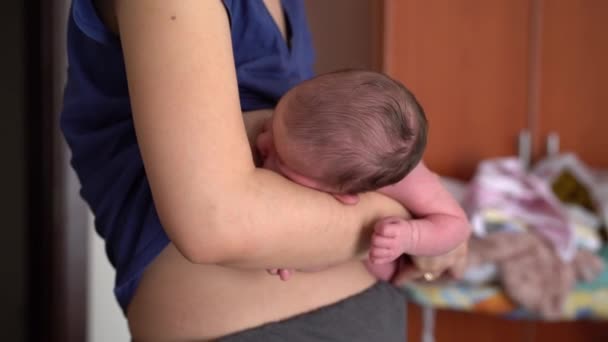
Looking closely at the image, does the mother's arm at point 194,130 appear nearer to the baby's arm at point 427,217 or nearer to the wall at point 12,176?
the baby's arm at point 427,217

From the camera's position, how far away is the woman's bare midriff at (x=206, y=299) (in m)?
0.69

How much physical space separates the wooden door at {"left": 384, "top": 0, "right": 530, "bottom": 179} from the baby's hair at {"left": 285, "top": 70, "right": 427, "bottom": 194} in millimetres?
1828

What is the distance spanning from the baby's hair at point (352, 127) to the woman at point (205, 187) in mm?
39

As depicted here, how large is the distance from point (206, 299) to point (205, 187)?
215 mm

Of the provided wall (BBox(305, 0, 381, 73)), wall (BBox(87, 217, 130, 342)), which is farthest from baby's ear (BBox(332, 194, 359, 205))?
wall (BBox(305, 0, 381, 73))

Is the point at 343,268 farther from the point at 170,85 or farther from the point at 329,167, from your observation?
the point at 170,85

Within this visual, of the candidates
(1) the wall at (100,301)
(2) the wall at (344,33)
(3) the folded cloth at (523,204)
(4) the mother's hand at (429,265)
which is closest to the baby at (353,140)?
(4) the mother's hand at (429,265)

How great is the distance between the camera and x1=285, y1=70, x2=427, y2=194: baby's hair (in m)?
0.65

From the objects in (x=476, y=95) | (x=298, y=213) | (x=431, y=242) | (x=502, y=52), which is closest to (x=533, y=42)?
(x=502, y=52)

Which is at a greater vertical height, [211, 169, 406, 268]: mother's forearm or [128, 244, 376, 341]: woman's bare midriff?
[211, 169, 406, 268]: mother's forearm

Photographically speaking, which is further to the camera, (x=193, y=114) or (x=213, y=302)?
(x=213, y=302)

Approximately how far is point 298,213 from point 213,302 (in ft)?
0.55

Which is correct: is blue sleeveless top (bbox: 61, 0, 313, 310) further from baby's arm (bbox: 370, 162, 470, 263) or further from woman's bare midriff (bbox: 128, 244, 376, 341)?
baby's arm (bbox: 370, 162, 470, 263)

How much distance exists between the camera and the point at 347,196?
671mm
